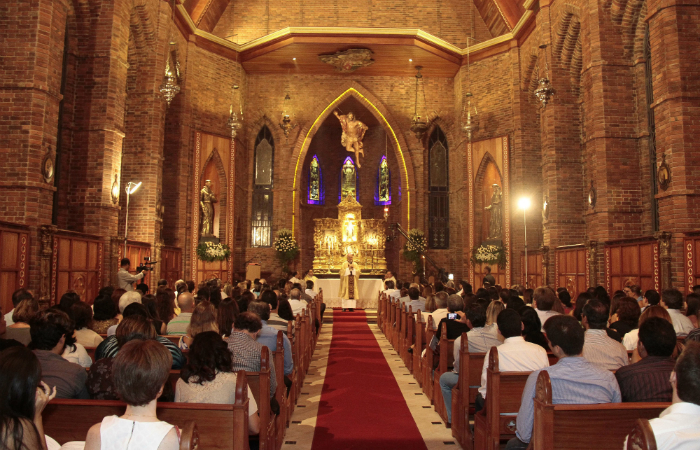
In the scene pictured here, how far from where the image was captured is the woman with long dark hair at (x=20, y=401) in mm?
1960

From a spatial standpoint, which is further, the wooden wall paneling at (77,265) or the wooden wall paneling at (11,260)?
the wooden wall paneling at (77,265)

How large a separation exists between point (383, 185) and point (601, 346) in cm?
2300

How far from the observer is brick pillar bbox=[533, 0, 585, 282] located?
51.4ft

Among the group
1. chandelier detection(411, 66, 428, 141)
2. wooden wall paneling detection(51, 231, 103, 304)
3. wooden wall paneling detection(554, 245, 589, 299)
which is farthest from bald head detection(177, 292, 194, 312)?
chandelier detection(411, 66, 428, 141)

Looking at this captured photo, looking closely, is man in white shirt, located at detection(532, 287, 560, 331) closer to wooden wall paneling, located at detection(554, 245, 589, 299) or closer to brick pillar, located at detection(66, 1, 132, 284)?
wooden wall paneling, located at detection(554, 245, 589, 299)

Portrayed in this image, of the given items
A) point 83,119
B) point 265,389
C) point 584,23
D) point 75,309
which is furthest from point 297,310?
point 584,23

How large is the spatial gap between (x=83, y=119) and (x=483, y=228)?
46.4 feet

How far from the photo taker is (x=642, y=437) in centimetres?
198

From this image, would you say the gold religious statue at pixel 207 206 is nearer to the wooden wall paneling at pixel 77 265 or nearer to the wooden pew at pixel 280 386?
the wooden wall paneling at pixel 77 265

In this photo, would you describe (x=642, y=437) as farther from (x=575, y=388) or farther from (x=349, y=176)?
(x=349, y=176)

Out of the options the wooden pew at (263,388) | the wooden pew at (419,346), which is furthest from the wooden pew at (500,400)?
the wooden pew at (419,346)

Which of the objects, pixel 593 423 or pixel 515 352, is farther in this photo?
pixel 515 352

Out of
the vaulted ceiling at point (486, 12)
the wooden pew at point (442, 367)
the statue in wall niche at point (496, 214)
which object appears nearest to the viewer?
the wooden pew at point (442, 367)

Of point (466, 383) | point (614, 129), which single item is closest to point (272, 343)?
point (466, 383)
